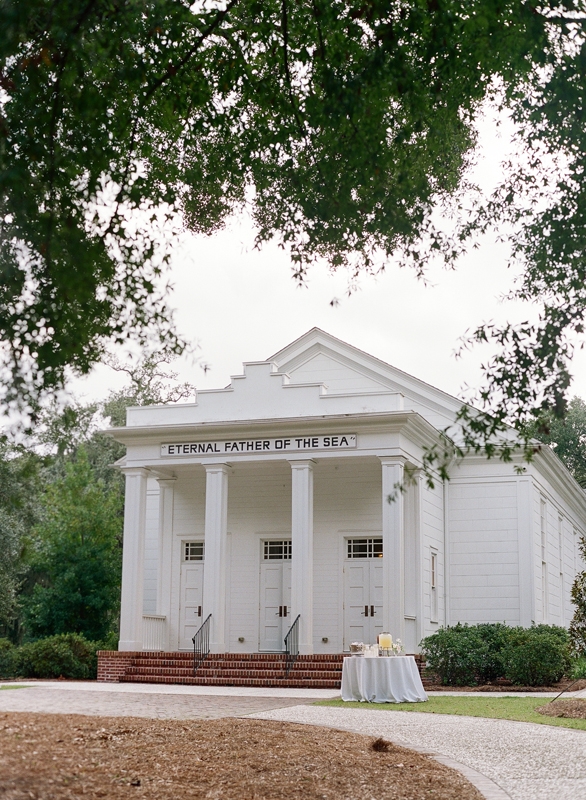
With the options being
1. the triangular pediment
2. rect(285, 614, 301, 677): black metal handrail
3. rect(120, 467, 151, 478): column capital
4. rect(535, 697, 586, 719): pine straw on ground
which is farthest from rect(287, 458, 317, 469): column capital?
rect(535, 697, 586, 719): pine straw on ground

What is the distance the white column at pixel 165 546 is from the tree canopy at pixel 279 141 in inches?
644

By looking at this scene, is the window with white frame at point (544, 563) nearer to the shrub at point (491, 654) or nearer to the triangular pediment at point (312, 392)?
the triangular pediment at point (312, 392)

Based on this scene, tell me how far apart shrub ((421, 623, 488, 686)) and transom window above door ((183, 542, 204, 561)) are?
22.6ft

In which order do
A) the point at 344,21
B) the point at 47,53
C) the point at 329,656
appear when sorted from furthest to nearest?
the point at 329,656
the point at 344,21
the point at 47,53

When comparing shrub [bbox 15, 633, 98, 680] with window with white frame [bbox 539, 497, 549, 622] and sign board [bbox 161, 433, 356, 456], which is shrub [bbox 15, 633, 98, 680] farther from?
window with white frame [bbox 539, 497, 549, 622]

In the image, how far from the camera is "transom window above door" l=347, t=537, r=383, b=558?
23.6 metres

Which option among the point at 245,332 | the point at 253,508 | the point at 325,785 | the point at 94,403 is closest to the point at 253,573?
the point at 253,508

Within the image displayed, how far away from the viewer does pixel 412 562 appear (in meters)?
21.8

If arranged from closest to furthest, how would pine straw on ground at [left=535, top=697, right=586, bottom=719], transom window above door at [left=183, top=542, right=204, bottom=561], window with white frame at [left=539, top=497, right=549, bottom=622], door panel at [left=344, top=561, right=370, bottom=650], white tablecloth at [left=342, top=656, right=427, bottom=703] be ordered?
1. pine straw on ground at [left=535, top=697, right=586, bottom=719]
2. white tablecloth at [left=342, top=656, right=427, bottom=703]
3. door panel at [left=344, top=561, right=370, bottom=650]
4. transom window above door at [left=183, top=542, right=204, bottom=561]
5. window with white frame at [left=539, top=497, right=549, bottom=622]

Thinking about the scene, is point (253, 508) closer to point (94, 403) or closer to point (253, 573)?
point (253, 573)

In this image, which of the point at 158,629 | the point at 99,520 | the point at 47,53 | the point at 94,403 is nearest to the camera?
the point at 47,53

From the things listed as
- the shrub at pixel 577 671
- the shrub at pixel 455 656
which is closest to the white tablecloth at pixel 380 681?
the shrub at pixel 455 656

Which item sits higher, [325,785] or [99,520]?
[99,520]

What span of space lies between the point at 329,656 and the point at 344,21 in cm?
1504
